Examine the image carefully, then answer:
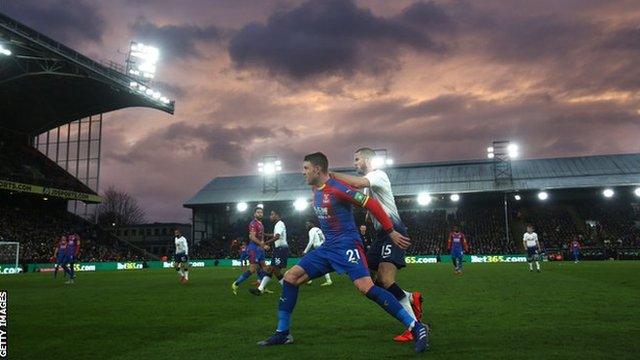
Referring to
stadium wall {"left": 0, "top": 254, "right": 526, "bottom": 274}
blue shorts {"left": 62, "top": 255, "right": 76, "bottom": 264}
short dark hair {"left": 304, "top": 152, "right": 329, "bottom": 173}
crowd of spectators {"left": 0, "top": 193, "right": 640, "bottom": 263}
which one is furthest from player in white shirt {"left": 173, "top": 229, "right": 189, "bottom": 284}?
crowd of spectators {"left": 0, "top": 193, "right": 640, "bottom": 263}

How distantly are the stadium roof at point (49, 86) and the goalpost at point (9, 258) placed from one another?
12589 millimetres

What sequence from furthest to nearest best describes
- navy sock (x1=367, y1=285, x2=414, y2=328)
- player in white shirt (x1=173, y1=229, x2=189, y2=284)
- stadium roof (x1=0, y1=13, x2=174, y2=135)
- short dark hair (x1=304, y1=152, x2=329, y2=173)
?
stadium roof (x1=0, y1=13, x2=174, y2=135), player in white shirt (x1=173, y1=229, x2=189, y2=284), short dark hair (x1=304, y1=152, x2=329, y2=173), navy sock (x1=367, y1=285, x2=414, y2=328)

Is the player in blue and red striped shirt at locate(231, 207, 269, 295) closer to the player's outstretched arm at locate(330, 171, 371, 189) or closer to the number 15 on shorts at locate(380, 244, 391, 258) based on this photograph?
the number 15 on shorts at locate(380, 244, 391, 258)

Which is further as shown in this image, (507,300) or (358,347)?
(507,300)

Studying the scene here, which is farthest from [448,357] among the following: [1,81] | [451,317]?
[1,81]

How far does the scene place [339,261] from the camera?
6.30m

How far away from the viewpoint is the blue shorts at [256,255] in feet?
53.0

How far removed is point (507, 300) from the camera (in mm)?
11633

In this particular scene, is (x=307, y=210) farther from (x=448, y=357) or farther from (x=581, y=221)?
(x=448, y=357)

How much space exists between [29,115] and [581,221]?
5723 cm

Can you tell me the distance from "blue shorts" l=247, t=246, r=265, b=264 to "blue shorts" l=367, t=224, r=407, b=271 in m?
9.19

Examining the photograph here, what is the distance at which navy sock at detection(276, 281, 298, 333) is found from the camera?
22.0 feet

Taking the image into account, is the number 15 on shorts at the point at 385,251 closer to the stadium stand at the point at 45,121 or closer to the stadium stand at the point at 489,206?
the stadium stand at the point at 45,121

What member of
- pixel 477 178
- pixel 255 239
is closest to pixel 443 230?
pixel 477 178
